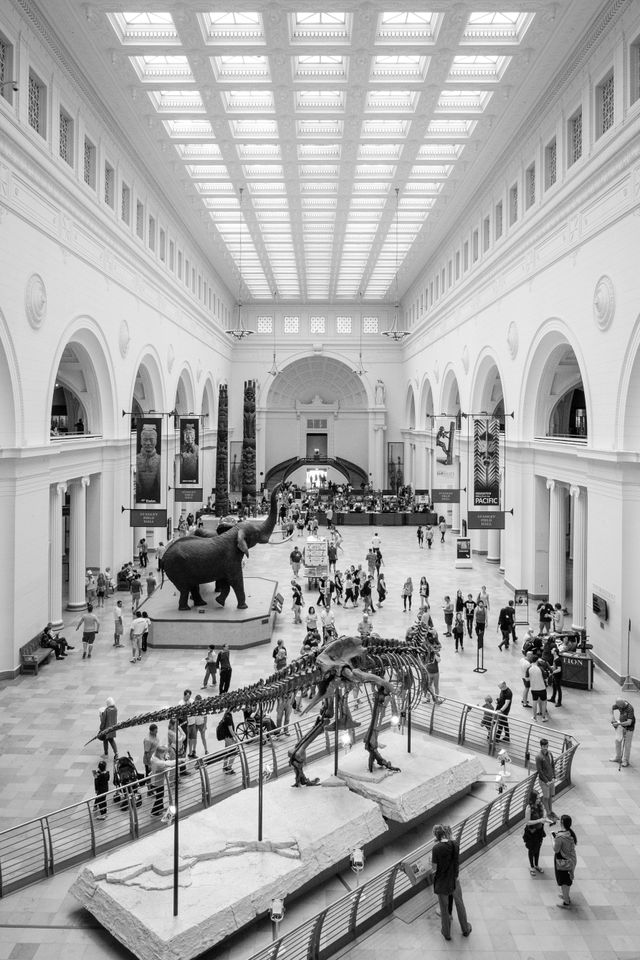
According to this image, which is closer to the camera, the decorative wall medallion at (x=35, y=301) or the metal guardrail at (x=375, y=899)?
the metal guardrail at (x=375, y=899)

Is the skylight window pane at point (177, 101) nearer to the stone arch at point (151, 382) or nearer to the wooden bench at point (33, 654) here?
the stone arch at point (151, 382)

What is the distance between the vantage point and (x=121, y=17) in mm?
14609

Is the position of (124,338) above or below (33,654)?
above

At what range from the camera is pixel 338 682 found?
862cm

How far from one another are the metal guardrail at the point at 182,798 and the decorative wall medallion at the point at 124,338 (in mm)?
13478

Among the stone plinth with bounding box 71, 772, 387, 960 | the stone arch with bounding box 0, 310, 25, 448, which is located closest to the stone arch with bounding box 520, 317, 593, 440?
the stone arch with bounding box 0, 310, 25, 448

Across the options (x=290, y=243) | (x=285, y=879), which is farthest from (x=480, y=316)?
(x=285, y=879)

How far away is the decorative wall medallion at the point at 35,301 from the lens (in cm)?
1427

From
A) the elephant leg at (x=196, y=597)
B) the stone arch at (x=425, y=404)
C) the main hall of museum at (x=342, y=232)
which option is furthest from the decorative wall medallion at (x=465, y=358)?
the elephant leg at (x=196, y=597)

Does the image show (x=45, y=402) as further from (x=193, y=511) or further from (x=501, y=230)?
(x=193, y=511)

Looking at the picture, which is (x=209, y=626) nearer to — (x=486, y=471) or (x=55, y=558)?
(x=55, y=558)

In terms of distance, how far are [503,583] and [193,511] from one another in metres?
16.6

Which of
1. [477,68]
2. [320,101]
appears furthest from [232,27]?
[477,68]

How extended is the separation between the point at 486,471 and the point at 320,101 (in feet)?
32.4
